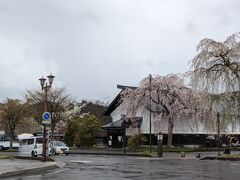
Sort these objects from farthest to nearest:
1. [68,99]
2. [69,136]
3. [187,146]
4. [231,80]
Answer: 1. [68,99]
2. [69,136]
3. [187,146]
4. [231,80]

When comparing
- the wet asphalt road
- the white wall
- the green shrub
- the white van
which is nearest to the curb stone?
the wet asphalt road

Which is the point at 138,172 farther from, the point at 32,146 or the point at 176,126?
the point at 176,126

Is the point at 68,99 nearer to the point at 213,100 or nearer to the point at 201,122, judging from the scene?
the point at 201,122

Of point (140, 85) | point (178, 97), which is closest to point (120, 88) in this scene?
point (140, 85)

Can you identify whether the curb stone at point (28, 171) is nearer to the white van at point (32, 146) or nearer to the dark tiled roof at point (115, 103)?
the white van at point (32, 146)

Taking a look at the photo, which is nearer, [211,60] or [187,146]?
[211,60]

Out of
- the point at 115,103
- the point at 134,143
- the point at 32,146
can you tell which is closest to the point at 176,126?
the point at 134,143

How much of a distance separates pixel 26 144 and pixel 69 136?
31.4m

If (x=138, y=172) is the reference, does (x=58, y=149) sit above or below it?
above

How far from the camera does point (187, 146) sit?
210 ft

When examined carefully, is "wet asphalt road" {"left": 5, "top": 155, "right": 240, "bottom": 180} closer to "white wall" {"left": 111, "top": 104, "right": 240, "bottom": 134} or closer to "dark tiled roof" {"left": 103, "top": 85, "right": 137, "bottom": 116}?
"white wall" {"left": 111, "top": 104, "right": 240, "bottom": 134}

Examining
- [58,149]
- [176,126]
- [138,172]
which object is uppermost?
[176,126]

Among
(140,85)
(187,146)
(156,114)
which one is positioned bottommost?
(187,146)

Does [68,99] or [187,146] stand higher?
[68,99]
